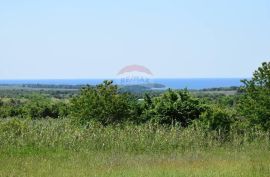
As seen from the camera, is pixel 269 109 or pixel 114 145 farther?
pixel 269 109

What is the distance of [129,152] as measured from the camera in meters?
14.9

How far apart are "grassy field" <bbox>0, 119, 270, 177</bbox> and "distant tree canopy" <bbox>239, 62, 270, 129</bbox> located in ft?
3.54

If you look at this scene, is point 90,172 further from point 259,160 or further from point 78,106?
point 78,106

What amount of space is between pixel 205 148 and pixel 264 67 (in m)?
5.69

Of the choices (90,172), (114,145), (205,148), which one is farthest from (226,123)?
(90,172)

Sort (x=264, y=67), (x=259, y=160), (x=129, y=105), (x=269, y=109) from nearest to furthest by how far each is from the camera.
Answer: (x=259, y=160) < (x=269, y=109) < (x=264, y=67) < (x=129, y=105)

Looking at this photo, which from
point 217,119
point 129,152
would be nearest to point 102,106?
point 217,119

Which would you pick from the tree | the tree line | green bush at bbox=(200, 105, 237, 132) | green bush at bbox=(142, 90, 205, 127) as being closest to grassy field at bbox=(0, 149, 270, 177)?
green bush at bbox=(200, 105, 237, 132)

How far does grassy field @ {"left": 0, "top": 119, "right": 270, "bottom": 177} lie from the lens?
36.6 ft

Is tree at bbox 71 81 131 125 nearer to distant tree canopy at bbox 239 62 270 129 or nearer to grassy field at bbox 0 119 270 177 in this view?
grassy field at bbox 0 119 270 177

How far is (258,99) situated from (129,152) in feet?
22.2

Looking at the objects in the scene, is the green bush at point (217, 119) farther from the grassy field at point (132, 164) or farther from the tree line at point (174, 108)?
the grassy field at point (132, 164)

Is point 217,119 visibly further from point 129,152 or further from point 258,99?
point 129,152

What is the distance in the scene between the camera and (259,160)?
13.1m
